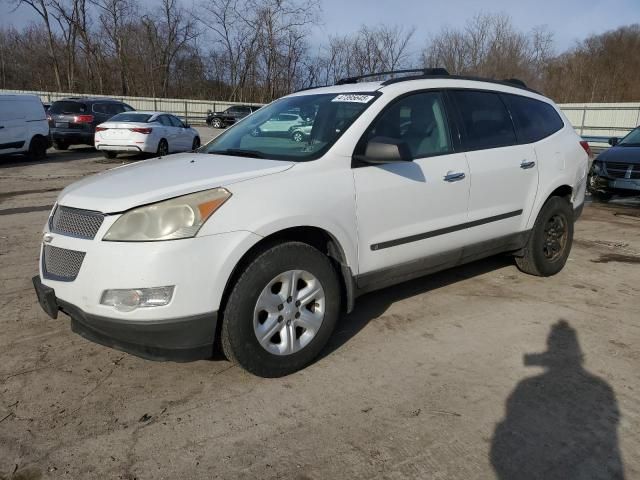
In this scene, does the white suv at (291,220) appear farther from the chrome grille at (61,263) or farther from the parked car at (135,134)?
the parked car at (135,134)

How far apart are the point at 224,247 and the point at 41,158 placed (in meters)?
14.8

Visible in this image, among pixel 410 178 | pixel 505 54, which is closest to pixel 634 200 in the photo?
pixel 410 178

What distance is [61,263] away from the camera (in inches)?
116

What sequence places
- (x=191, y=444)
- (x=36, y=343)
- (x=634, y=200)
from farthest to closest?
(x=634, y=200) < (x=36, y=343) < (x=191, y=444)

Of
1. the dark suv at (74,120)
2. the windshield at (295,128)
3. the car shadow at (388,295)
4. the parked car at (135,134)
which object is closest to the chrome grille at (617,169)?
the car shadow at (388,295)

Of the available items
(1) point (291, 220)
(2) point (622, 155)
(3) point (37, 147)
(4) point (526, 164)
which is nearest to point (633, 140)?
(2) point (622, 155)

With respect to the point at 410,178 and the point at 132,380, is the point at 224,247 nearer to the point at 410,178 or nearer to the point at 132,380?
the point at 132,380

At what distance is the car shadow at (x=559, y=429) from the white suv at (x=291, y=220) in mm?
1151

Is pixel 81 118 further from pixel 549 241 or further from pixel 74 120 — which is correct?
pixel 549 241

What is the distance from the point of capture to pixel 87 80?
153 ft

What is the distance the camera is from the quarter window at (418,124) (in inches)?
145

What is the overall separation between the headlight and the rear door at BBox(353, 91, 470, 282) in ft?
3.47

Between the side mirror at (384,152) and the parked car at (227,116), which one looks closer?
the side mirror at (384,152)

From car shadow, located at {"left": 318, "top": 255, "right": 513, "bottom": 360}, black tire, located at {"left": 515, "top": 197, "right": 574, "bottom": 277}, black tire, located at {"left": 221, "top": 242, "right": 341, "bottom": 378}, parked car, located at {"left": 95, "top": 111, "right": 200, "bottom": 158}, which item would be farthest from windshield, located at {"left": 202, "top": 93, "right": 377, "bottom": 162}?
parked car, located at {"left": 95, "top": 111, "right": 200, "bottom": 158}
